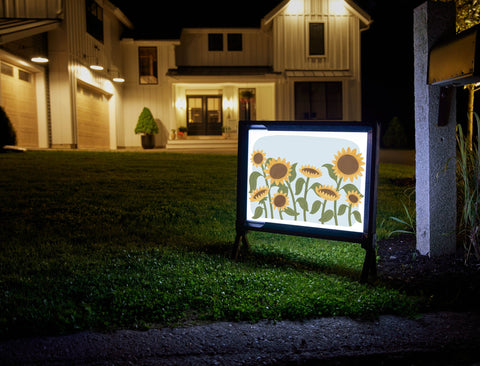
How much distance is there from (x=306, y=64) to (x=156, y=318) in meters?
21.4

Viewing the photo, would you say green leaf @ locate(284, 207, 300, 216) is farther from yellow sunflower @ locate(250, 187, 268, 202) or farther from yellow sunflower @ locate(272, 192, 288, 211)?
yellow sunflower @ locate(250, 187, 268, 202)

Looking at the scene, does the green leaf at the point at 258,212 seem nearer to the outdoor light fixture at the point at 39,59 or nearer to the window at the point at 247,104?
the outdoor light fixture at the point at 39,59

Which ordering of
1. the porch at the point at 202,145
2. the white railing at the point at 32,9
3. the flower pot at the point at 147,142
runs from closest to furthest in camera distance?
the white railing at the point at 32,9
the porch at the point at 202,145
the flower pot at the point at 147,142

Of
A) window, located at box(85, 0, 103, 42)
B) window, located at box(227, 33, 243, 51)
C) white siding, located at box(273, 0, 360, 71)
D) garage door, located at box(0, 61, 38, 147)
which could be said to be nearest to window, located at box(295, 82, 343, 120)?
white siding, located at box(273, 0, 360, 71)

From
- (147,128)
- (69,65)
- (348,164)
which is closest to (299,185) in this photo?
(348,164)

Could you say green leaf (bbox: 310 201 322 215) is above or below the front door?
below

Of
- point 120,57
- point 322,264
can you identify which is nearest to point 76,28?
point 120,57

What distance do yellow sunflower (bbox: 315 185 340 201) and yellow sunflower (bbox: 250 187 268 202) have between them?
0.45 metres

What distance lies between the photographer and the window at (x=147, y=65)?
75.5 feet

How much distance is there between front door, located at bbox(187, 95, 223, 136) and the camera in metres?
24.1

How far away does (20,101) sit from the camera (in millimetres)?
15227

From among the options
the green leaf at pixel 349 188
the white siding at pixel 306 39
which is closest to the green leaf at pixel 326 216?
the green leaf at pixel 349 188

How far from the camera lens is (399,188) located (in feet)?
26.7

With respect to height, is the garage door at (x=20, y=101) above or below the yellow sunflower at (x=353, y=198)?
above
